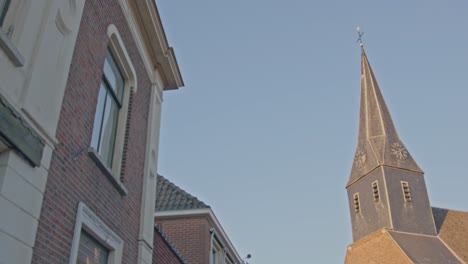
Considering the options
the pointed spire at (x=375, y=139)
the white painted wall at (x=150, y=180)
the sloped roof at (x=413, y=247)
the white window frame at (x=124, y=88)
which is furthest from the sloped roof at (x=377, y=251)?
the white window frame at (x=124, y=88)

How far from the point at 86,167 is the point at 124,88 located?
256cm

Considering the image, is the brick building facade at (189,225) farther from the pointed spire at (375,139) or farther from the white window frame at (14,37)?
the pointed spire at (375,139)

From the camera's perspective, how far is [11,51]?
4.24 meters

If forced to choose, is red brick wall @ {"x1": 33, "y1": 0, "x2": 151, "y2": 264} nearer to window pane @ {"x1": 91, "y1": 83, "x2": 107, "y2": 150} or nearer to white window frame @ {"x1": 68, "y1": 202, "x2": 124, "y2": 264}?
white window frame @ {"x1": 68, "y1": 202, "x2": 124, "y2": 264}

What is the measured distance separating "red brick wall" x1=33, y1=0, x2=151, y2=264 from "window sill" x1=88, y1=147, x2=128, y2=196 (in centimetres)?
6

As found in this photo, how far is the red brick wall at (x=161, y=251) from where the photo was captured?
32.2 feet

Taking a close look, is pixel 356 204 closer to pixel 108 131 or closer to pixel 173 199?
pixel 173 199

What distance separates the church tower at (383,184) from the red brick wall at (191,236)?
25663mm

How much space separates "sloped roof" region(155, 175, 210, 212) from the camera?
14.5m

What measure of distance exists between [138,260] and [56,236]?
9.54 feet

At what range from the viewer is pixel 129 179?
765 centimetres

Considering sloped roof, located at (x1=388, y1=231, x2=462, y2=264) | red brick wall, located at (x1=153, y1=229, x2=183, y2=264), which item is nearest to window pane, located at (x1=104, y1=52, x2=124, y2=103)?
red brick wall, located at (x1=153, y1=229, x2=183, y2=264)

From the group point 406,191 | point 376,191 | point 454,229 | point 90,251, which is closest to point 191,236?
point 90,251

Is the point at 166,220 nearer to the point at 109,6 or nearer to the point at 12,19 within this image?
the point at 109,6
